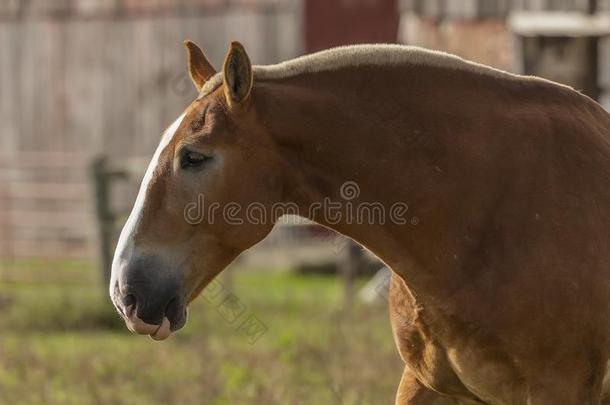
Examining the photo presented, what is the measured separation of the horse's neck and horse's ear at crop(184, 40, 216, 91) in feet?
1.45

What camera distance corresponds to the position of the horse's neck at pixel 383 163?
212 inches

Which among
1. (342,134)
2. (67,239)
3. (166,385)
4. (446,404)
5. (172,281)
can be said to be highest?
(342,134)

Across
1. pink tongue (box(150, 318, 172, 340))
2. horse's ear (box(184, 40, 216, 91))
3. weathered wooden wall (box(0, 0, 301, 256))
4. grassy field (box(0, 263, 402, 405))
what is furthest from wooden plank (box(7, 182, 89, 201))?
pink tongue (box(150, 318, 172, 340))

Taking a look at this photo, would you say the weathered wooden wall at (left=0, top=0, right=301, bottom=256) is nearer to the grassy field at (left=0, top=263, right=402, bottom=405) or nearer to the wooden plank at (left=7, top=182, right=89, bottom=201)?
the wooden plank at (left=7, top=182, right=89, bottom=201)

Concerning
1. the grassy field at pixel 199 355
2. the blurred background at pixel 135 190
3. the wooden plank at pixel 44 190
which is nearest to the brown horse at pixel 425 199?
the blurred background at pixel 135 190

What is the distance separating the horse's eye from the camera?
530 cm

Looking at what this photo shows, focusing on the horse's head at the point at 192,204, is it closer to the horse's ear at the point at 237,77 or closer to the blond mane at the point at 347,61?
the horse's ear at the point at 237,77

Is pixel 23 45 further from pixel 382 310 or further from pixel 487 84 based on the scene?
pixel 487 84

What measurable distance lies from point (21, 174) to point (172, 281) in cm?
1616

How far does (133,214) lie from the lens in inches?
209

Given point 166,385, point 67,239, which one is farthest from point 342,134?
point 67,239

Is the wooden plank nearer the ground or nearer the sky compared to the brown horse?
nearer the ground

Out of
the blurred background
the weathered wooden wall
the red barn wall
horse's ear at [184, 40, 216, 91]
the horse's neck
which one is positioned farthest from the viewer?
the weathered wooden wall

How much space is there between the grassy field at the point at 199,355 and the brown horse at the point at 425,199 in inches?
91.7
